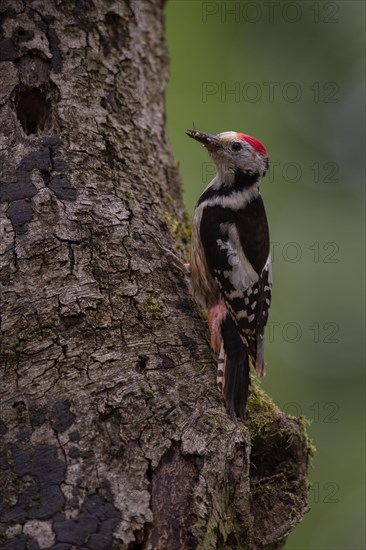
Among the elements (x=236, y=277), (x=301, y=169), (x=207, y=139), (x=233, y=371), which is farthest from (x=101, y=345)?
(x=301, y=169)

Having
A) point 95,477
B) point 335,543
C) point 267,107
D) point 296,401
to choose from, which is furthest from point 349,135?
point 95,477

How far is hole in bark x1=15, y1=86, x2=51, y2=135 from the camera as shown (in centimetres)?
→ 341

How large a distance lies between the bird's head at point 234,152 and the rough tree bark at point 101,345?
0.41m

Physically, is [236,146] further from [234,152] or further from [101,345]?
[101,345]

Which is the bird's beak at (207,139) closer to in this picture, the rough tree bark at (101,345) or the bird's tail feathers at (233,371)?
the rough tree bark at (101,345)

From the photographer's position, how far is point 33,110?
→ 136 inches

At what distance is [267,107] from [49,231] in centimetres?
417

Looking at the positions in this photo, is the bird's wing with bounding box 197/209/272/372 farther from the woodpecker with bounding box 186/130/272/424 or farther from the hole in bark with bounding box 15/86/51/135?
the hole in bark with bounding box 15/86/51/135

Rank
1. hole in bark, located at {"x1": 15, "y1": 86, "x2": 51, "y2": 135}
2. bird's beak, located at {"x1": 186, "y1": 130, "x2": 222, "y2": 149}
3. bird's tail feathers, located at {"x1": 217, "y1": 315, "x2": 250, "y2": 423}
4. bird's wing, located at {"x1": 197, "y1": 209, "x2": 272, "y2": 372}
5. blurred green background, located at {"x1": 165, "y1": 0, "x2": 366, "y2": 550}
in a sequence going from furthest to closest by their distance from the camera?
blurred green background, located at {"x1": 165, "y1": 0, "x2": 366, "y2": 550}
bird's beak, located at {"x1": 186, "y1": 130, "x2": 222, "y2": 149}
bird's wing, located at {"x1": 197, "y1": 209, "x2": 272, "y2": 372}
hole in bark, located at {"x1": 15, "y1": 86, "x2": 51, "y2": 135}
bird's tail feathers, located at {"x1": 217, "y1": 315, "x2": 250, "y2": 423}

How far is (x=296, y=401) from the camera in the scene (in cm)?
582

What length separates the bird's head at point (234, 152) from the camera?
409cm

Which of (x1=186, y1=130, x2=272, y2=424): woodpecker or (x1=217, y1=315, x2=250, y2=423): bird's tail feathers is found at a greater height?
(x1=186, y1=130, x2=272, y2=424): woodpecker

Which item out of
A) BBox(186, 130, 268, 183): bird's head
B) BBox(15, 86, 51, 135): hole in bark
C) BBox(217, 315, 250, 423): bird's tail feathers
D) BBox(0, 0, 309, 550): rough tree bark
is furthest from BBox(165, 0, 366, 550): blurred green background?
BBox(217, 315, 250, 423): bird's tail feathers

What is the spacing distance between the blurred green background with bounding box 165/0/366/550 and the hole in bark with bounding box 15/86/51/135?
2.27 m
